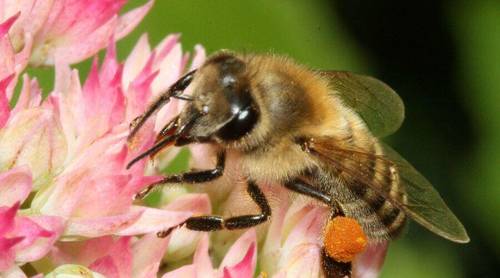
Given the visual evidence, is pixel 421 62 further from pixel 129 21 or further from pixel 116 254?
pixel 116 254

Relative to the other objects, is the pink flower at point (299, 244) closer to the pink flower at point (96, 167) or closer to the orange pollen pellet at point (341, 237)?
the orange pollen pellet at point (341, 237)

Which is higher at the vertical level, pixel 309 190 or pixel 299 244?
pixel 309 190

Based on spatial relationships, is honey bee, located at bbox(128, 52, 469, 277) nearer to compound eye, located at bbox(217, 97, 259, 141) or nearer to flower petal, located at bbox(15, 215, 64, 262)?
compound eye, located at bbox(217, 97, 259, 141)

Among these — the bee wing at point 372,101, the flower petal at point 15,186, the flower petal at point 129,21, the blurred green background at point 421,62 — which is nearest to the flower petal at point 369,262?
the bee wing at point 372,101

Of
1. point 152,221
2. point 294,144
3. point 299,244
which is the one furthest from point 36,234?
point 299,244

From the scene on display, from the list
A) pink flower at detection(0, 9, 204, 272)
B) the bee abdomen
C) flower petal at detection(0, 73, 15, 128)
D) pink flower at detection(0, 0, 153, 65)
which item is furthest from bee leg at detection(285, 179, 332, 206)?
flower petal at detection(0, 73, 15, 128)

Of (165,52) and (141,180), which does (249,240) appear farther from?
(165,52)
